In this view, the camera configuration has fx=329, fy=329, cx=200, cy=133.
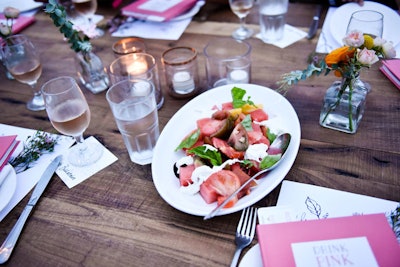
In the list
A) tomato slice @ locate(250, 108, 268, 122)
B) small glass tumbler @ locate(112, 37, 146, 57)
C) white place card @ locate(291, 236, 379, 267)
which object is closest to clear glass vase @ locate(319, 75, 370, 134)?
tomato slice @ locate(250, 108, 268, 122)

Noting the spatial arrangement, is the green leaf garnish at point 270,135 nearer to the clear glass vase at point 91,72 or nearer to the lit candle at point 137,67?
the lit candle at point 137,67

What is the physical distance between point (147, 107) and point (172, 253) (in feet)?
1.19

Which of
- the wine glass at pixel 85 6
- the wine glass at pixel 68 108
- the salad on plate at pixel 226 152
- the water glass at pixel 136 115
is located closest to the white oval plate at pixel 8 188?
the wine glass at pixel 68 108

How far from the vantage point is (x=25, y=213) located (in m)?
0.78

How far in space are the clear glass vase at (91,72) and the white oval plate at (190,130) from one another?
40 cm

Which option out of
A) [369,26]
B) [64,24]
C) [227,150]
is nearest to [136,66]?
[64,24]

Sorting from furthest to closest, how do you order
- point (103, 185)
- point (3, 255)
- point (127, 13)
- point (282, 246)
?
point (127, 13), point (103, 185), point (3, 255), point (282, 246)

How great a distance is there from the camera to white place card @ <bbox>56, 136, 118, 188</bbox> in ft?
2.84

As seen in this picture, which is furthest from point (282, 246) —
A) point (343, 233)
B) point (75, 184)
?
point (75, 184)

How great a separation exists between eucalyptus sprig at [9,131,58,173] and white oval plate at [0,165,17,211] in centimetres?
6

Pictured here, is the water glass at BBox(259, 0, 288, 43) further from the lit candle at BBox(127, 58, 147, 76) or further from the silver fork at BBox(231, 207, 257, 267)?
the silver fork at BBox(231, 207, 257, 267)

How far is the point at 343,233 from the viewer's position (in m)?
0.58

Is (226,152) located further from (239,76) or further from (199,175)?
(239,76)

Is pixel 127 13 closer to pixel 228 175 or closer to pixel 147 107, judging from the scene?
pixel 147 107
